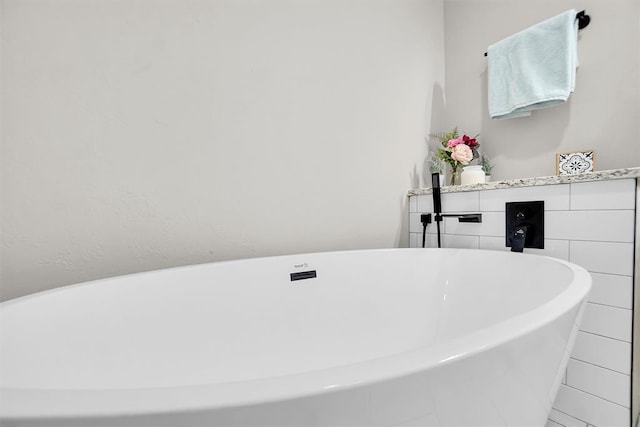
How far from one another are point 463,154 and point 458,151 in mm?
27

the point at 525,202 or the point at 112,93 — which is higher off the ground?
the point at 112,93

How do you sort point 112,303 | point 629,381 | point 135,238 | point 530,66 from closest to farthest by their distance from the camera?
1. point 112,303
2. point 629,381
3. point 135,238
4. point 530,66

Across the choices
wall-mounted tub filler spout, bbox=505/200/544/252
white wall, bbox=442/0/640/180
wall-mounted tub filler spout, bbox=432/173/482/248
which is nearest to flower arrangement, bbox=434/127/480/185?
white wall, bbox=442/0/640/180

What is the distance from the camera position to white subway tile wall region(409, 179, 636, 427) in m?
0.84

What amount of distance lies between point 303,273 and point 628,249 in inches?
37.7

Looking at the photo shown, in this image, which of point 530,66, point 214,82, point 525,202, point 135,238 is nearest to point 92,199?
point 135,238

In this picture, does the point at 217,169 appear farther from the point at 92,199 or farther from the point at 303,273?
the point at 303,273

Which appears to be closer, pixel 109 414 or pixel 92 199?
pixel 109 414

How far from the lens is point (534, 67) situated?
4.28 feet

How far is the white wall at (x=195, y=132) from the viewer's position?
0.83 meters

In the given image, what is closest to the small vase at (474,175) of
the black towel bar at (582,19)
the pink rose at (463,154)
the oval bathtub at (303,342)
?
the pink rose at (463,154)

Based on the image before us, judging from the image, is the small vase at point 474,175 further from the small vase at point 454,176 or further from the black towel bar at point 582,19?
the black towel bar at point 582,19

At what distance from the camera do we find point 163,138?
1.00 metres

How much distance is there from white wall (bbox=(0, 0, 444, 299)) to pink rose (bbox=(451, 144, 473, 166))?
9.5 inches
